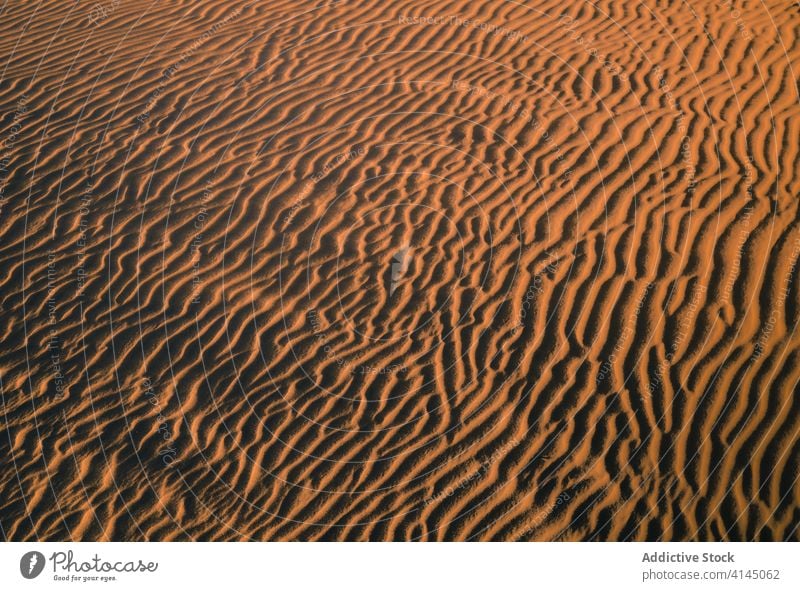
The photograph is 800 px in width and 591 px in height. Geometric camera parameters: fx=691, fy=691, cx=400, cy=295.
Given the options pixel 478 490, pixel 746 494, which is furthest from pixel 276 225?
pixel 746 494

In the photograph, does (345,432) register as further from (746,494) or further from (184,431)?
(746,494)

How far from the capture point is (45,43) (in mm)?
10695

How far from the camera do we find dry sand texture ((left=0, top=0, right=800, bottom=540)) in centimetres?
589

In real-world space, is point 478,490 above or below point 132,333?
below

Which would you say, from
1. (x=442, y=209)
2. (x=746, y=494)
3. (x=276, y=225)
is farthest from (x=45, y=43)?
(x=746, y=494)

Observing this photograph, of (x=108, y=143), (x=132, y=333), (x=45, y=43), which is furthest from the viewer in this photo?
(x=45, y=43)

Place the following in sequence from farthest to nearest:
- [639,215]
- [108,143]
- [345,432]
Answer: [108,143] → [639,215] → [345,432]

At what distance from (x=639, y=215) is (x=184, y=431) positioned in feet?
16.9

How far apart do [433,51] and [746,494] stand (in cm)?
703

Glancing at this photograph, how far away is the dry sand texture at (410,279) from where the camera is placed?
589cm

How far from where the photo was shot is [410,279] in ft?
23.8
